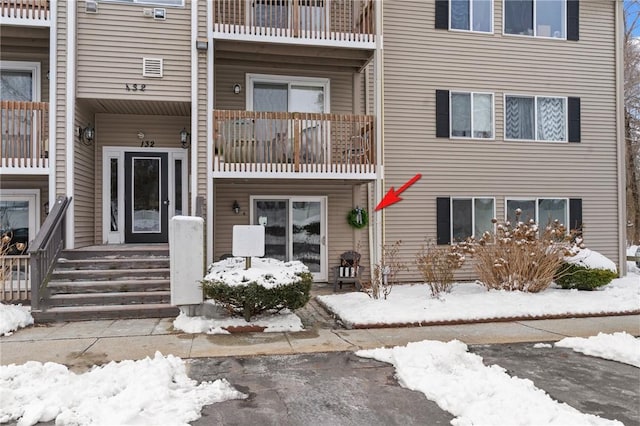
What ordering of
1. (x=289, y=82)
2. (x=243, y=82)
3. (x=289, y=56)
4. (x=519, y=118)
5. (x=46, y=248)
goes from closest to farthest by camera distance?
(x=46, y=248)
(x=289, y=56)
(x=243, y=82)
(x=289, y=82)
(x=519, y=118)

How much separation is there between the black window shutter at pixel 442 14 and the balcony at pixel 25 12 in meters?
8.19

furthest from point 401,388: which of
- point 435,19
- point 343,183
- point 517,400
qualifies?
point 435,19

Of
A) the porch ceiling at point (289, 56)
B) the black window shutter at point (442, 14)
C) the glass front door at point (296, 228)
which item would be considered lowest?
the glass front door at point (296, 228)

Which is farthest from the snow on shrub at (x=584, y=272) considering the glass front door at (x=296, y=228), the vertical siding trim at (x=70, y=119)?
the vertical siding trim at (x=70, y=119)

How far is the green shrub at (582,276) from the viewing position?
27.9 feet

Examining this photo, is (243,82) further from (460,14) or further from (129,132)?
(460,14)

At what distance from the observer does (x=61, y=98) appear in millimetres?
7668

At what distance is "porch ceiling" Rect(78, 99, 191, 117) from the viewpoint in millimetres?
8203

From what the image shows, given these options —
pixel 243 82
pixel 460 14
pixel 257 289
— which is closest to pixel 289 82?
pixel 243 82

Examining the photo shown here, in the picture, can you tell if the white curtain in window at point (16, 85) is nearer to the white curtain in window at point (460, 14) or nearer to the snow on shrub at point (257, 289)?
the snow on shrub at point (257, 289)

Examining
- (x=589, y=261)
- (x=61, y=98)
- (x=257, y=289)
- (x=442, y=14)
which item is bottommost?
(x=257, y=289)

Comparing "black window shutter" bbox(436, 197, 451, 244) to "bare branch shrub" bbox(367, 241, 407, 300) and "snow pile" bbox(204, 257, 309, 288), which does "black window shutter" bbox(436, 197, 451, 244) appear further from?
"snow pile" bbox(204, 257, 309, 288)

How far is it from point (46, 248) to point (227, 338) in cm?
328

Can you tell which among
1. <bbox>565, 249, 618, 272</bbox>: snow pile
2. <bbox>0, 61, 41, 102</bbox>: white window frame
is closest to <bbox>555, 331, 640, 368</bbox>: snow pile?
<bbox>565, 249, 618, 272</bbox>: snow pile
